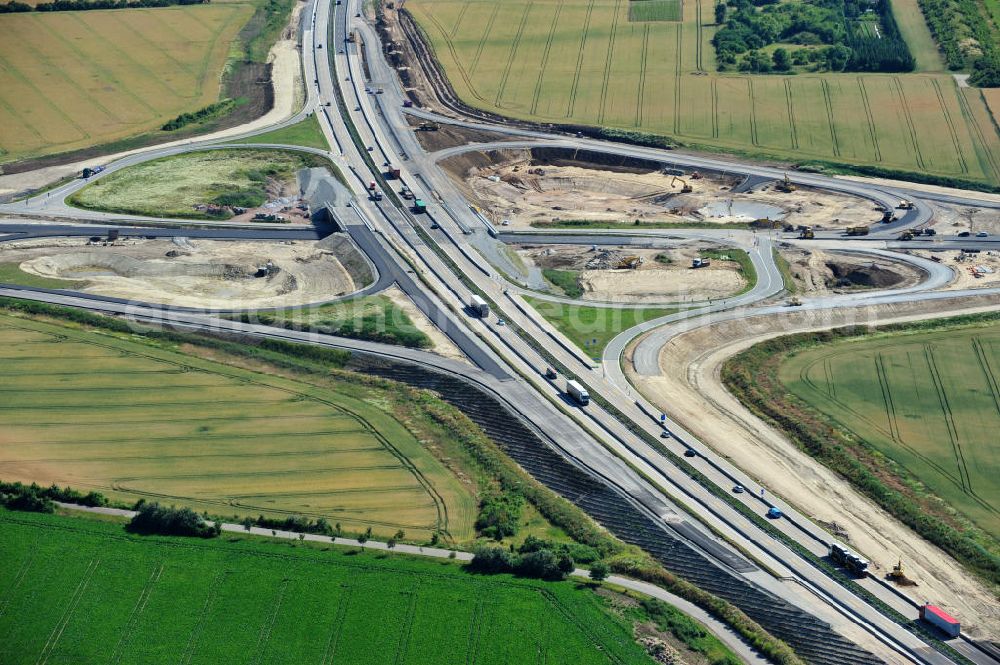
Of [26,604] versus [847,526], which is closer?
[26,604]

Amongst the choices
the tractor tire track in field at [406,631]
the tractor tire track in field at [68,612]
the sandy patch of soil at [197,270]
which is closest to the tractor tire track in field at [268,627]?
the tractor tire track in field at [406,631]

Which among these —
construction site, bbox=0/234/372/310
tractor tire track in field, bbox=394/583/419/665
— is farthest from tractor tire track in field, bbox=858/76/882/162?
tractor tire track in field, bbox=394/583/419/665

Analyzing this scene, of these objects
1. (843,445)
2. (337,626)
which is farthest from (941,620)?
(337,626)

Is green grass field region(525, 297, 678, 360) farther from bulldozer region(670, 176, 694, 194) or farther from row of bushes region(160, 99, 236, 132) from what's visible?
row of bushes region(160, 99, 236, 132)

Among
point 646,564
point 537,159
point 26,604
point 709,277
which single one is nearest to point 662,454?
point 646,564

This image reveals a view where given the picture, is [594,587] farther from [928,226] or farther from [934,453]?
[928,226]
